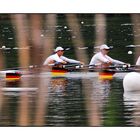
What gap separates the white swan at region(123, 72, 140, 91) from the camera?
3161 mm

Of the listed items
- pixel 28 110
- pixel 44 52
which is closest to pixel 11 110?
pixel 28 110

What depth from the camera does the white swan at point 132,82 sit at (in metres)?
3.16

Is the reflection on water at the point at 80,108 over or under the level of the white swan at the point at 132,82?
under

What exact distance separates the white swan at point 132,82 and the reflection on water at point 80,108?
0.20 ft

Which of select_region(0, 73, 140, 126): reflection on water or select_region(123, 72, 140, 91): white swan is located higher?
select_region(123, 72, 140, 91): white swan

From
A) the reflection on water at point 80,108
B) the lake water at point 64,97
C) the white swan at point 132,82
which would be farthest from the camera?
the white swan at point 132,82

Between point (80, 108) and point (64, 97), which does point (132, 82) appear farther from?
point (80, 108)

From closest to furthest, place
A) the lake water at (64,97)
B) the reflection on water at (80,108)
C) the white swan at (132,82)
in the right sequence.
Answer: the lake water at (64,97) → the reflection on water at (80,108) → the white swan at (132,82)

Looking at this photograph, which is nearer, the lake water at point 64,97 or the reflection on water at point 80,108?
the lake water at point 64,97

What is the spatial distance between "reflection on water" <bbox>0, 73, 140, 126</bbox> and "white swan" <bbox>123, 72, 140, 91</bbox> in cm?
6

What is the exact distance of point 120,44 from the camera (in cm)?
265
